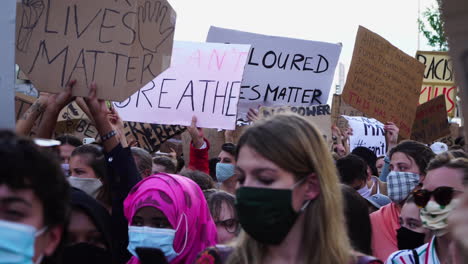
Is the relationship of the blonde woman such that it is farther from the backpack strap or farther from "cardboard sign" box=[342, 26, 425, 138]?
"cardboard sign" box=[342, 26, 425, 138]

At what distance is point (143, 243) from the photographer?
338 centimetres

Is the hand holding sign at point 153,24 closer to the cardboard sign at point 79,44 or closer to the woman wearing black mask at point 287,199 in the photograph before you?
the cardboard sign at point 79,44

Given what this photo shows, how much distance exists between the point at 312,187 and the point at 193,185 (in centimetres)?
123

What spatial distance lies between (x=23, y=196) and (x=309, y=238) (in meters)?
1.02

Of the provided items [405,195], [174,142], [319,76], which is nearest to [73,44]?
[405,195]

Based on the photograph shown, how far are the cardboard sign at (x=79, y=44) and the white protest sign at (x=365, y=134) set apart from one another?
5.94 meters

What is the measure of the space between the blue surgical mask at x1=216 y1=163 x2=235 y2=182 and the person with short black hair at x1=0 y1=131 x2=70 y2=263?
4.65 meters

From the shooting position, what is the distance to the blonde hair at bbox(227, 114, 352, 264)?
2.53 m

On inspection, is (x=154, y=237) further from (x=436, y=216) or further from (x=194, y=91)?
(x=194, y=91)

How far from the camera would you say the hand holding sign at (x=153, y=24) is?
4.13 metres

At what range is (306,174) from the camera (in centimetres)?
258

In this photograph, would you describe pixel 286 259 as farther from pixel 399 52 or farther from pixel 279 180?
pixel 399 52

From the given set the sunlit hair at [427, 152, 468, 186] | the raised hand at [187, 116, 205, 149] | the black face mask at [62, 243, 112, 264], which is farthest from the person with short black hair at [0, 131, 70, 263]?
the raised hand at [187, 116, 205, 149]

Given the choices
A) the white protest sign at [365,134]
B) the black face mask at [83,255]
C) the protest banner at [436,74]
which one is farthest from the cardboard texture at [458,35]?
the protest banner at [436,74]
